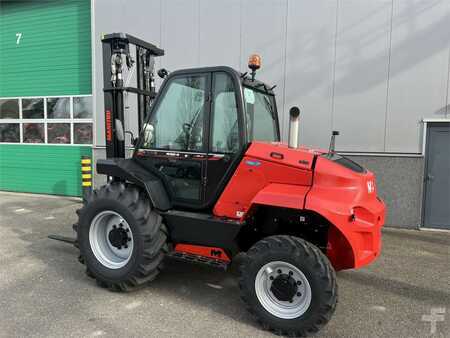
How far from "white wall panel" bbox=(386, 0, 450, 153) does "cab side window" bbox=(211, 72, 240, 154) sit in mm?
4580

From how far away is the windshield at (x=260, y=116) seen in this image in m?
3.80

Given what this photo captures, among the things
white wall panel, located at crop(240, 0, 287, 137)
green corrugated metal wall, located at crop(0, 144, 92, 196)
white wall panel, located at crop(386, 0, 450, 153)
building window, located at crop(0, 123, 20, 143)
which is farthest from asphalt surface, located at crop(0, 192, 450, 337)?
building window, located at crop(0, 123, 20, 143)

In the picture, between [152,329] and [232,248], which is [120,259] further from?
[232,248]

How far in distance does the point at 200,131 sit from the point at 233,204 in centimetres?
85

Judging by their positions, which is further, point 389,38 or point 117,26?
point 117,26

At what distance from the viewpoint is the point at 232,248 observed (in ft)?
12.1

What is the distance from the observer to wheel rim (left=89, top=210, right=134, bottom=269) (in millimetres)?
4051

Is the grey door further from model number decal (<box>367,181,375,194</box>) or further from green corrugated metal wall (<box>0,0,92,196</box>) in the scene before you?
green corrugated metal wall (<box>0,0,92,196</box>)

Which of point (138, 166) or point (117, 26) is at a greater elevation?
point (117, 26)

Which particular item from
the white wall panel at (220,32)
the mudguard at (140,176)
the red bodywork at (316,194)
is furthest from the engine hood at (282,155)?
the white wall panel at (220,32)

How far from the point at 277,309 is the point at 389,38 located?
5.93m

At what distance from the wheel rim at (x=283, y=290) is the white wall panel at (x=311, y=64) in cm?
466

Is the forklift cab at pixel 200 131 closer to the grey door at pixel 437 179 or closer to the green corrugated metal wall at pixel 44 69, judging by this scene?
the grey door at pixel 437 179

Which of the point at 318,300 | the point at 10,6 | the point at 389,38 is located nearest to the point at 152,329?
the point at 318,300
